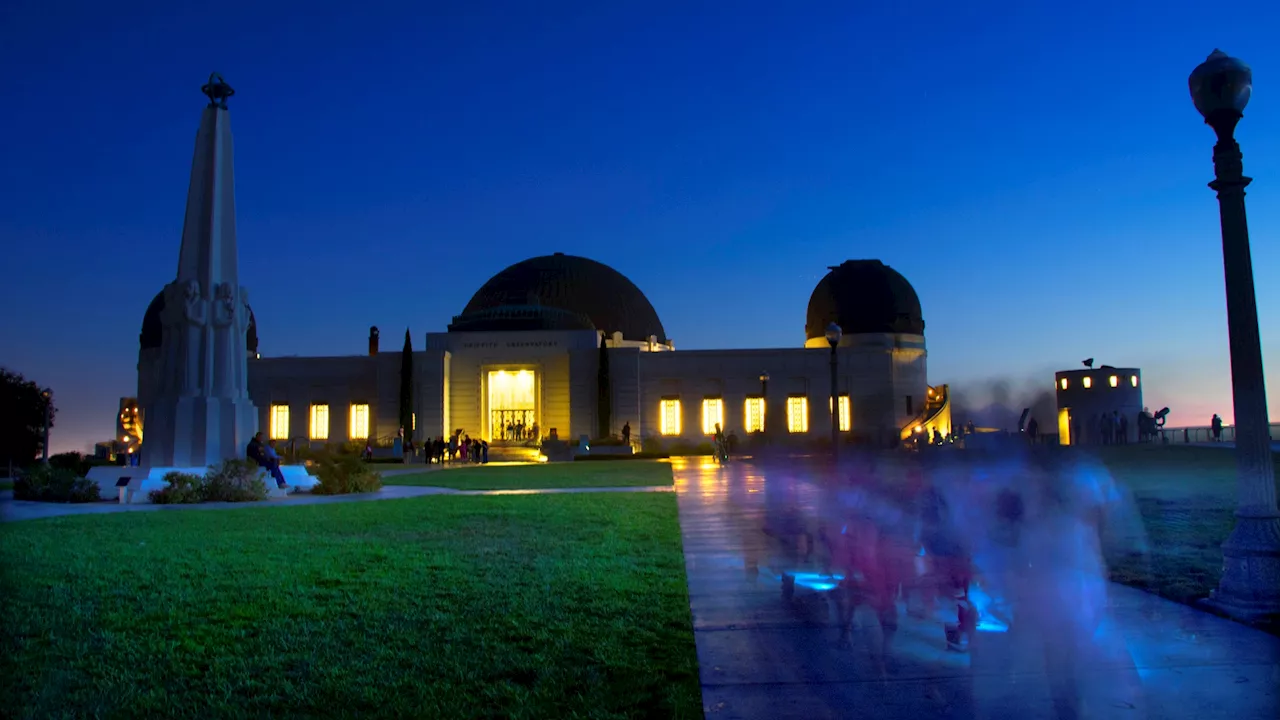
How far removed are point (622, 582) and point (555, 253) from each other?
6260 cm

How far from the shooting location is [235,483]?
18047mm

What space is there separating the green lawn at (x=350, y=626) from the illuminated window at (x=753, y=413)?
41362mm

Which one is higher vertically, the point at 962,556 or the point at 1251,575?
the point at 1251,575

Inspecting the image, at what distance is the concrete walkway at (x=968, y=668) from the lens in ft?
13.0

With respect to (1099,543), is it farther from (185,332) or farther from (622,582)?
(185,332)

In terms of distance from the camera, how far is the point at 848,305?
2355 inches

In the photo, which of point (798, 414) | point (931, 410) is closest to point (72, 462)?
point (798, 414)

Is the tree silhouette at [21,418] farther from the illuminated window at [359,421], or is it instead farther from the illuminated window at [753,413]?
the illuminated window at [753,413]

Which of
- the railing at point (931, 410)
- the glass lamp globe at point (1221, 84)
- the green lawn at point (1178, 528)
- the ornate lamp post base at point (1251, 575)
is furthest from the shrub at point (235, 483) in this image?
the railing at point (931, 410)

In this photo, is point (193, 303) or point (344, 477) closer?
point (193, 303)

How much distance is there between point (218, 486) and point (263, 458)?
1548 millimetres

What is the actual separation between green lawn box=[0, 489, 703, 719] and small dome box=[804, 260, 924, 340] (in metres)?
50.6

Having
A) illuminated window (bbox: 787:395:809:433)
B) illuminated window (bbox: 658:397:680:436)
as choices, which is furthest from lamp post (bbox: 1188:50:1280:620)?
illuminated window (bbox: 658:397:680:436)

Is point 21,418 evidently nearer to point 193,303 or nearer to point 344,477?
point 193,303
